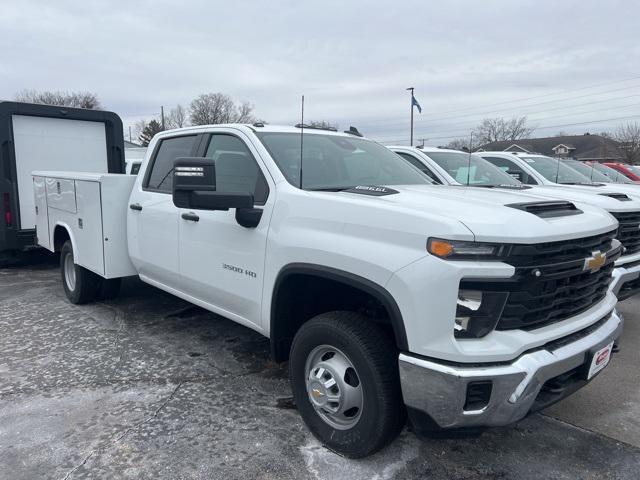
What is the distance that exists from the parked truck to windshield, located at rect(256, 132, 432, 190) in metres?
5.34

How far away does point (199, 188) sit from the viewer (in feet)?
9.80

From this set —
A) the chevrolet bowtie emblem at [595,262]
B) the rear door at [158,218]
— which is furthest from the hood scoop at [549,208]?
the rear door at [158,218]

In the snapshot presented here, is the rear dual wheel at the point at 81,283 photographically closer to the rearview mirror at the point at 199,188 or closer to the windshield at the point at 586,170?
the rearview mirror at the point at 199,188

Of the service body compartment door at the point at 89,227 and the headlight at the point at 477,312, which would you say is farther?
the service body compartment door at the point at 89,227

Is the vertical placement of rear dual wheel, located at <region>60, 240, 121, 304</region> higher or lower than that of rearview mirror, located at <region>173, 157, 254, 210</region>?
lower

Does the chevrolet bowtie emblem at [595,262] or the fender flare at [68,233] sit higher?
the chevrolet bowtie emblem at [595,262]

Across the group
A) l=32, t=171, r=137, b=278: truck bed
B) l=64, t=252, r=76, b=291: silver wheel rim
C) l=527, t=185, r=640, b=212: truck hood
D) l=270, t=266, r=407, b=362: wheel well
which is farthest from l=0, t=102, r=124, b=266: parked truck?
l=527, t=185, r=640, b=212: truck hood

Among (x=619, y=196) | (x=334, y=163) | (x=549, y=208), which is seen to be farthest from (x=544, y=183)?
(x=549, y=208)

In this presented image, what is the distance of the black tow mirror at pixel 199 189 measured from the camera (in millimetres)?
2971

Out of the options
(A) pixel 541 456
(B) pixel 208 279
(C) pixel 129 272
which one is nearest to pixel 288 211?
(B) pixel 208 279

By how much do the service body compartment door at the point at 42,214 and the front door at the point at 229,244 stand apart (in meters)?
3.16

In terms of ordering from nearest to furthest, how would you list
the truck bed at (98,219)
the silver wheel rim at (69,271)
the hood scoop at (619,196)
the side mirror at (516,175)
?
the truck bed at (98,219), the hood scoop at (619,196), the silver wheel rim at (69,271), the side mirror at (516,175)

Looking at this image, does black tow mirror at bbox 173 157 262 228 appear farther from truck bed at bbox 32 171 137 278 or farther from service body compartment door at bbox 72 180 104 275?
service body compartment door at bbox 72 180 104 275

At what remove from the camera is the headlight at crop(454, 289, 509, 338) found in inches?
91.6
